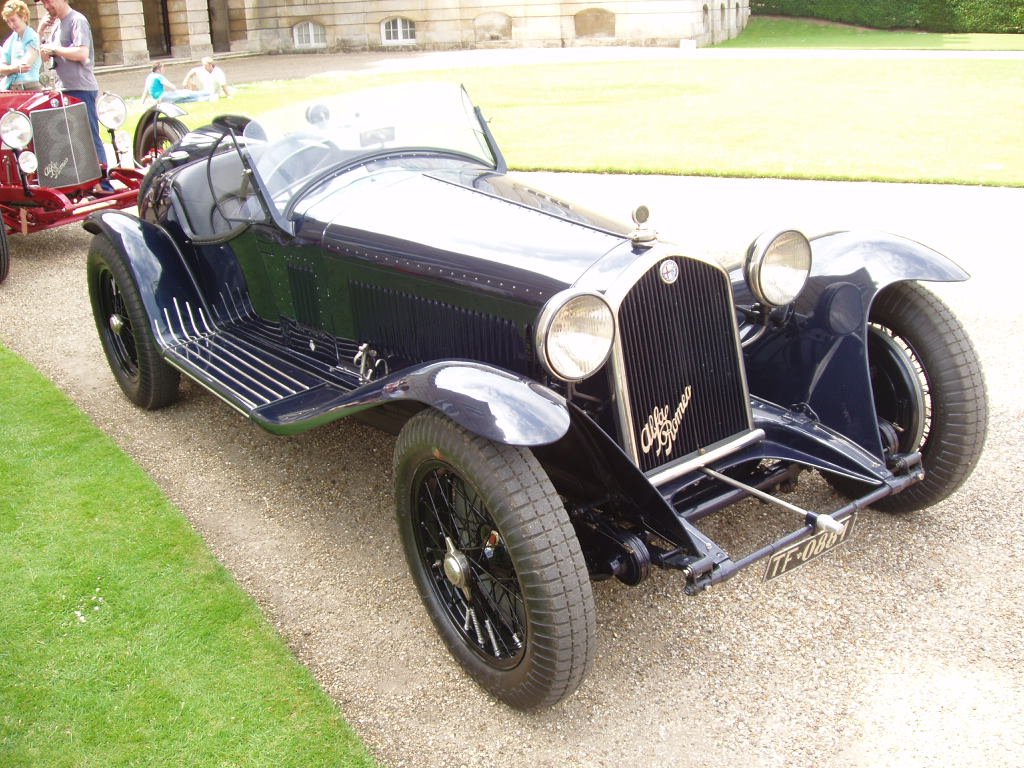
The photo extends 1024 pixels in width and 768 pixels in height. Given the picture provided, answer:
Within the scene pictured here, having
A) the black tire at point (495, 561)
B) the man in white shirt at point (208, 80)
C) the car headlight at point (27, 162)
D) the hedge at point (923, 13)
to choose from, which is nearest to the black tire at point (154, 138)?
the car headlight at point (27, 162)

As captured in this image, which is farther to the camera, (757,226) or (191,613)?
(757,226)

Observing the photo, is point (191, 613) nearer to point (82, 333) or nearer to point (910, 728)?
point (910, 728)

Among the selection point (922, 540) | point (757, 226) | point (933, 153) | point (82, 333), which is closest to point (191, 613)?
point (922, 540)

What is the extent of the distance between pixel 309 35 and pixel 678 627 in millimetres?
28544

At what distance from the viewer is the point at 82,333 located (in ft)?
19.6

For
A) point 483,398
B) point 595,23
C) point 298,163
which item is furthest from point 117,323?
point 595,23

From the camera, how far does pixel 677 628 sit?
3041 mm

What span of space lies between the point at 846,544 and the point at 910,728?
92 cm

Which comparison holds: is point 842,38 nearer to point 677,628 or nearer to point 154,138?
point 154,138

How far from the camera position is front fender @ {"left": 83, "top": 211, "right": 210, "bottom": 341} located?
4367 millimetres

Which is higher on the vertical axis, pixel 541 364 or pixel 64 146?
pixel 64 146

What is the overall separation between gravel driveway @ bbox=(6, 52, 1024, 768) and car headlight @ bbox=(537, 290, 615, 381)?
942 millimetres

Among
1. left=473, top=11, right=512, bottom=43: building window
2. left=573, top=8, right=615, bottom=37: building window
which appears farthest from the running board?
left=473, top=11, right=512, bottom=43: building window

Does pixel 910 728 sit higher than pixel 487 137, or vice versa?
pixel 487 137
